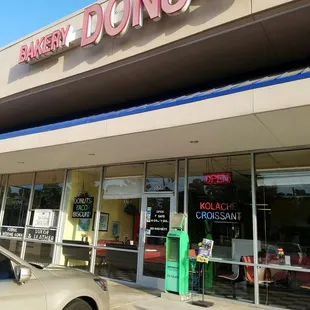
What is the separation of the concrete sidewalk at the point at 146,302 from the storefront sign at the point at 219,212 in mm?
1818

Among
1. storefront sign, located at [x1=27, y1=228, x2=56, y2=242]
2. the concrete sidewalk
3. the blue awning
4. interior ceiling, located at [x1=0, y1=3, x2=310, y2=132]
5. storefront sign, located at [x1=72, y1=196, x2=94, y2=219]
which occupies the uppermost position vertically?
interior ceiling, located at [x1=0, y1=3, x2=310, y2=132]

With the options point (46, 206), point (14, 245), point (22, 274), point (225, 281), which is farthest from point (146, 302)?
point (14, 245)

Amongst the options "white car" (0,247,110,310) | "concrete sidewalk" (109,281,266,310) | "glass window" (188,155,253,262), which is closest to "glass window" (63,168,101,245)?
"concrete sidewalk" (109,281,266,310)

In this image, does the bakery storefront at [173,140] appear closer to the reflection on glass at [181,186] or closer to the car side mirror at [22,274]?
the reflection on glass at [181,186]

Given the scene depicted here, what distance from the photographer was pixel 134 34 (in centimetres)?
842

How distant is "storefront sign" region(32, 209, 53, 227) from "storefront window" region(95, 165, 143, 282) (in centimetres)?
239

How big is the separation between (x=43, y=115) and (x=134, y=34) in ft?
20.2

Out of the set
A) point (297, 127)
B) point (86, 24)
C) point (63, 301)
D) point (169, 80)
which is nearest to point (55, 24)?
point (86, 24)

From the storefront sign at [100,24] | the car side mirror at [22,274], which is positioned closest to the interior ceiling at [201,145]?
the storefront sign at [100,24]

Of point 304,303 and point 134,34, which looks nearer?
point 304,303

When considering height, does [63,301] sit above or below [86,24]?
below

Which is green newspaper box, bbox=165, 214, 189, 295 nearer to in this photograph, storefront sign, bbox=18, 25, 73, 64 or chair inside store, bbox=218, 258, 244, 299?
chair inside store, bbox=218, 258, 244, 299

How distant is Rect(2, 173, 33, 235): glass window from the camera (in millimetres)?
12816

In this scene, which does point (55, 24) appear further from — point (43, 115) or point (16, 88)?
point (43, 115)
